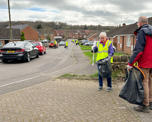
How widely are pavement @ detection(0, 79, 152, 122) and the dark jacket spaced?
115 cm

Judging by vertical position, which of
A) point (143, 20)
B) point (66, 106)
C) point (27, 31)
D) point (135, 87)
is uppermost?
point (27, 31)

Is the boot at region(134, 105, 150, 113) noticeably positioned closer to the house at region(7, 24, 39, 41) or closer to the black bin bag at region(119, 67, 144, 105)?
the black bin bag at region(119, 67, 144, 105)

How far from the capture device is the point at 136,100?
3.66 m

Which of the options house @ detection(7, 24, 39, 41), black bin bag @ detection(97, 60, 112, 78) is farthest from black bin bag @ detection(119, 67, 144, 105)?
house @ detection(7, 24, 39, 41)

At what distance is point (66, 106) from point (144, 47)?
2.29 metres

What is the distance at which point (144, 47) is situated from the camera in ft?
11.8

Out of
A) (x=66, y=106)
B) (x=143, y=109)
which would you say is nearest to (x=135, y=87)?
(x=143, y=109)

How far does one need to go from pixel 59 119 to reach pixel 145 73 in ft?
7.07

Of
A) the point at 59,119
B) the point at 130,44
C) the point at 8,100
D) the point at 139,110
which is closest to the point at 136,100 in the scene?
the point at 139,110

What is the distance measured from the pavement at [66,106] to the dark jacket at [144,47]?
1.15 m

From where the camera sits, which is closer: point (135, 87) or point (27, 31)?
point (135, 87)

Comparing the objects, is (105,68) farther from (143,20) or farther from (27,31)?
(27,31)

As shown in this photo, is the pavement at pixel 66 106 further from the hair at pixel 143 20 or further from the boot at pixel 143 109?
the hair at pixel 143 20

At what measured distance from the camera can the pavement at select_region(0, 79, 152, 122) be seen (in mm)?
3449
